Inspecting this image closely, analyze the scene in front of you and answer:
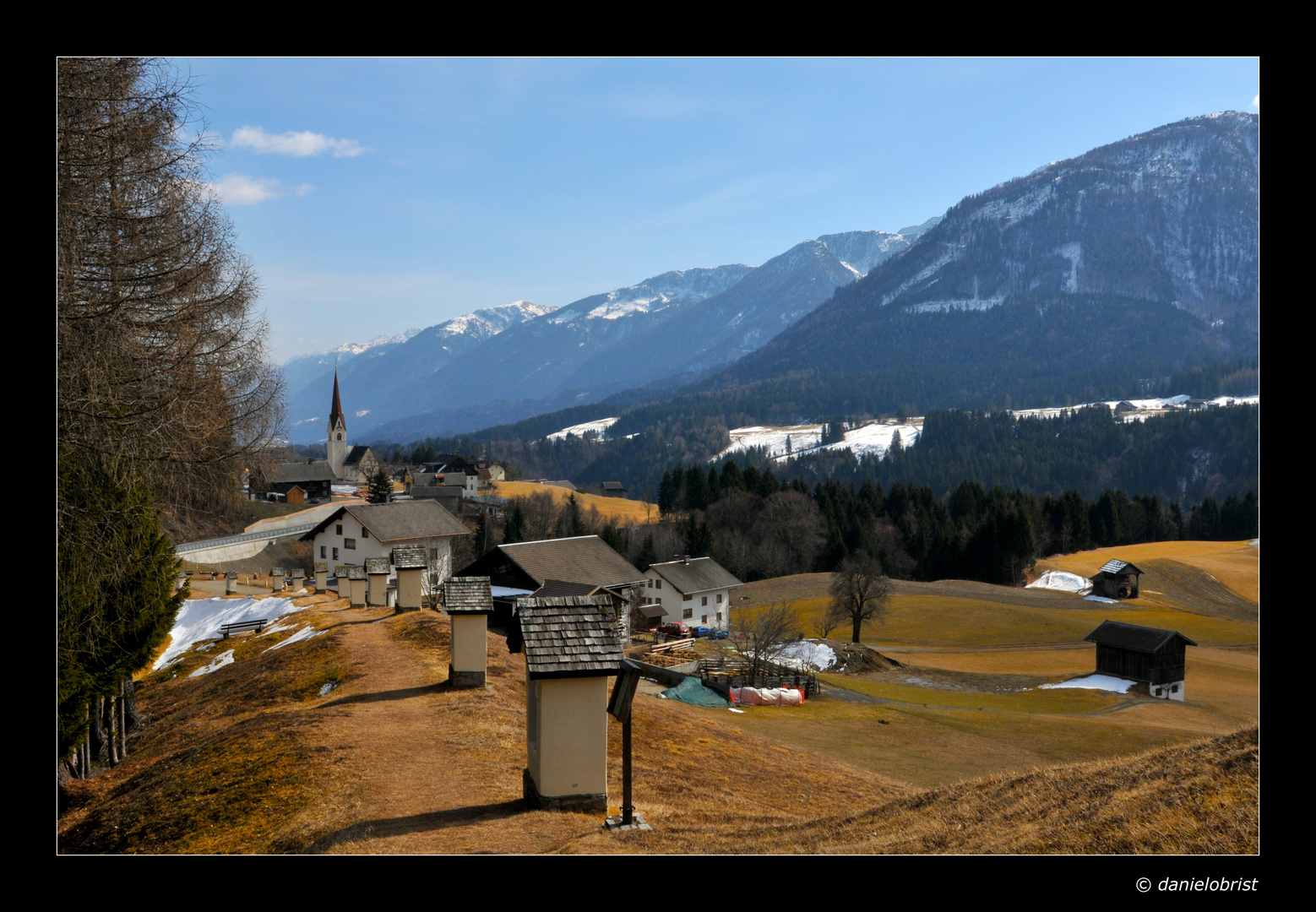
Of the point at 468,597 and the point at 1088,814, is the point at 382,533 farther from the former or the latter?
the point at 1088,814

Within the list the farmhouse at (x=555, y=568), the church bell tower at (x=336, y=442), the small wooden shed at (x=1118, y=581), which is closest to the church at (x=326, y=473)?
the church bell tower at (x=336, y=442)

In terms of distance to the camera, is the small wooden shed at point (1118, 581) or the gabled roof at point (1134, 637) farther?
the small wooden shed at point (1118, 581)

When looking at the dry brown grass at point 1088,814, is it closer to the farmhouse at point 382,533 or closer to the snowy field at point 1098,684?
the snowy field at point 1098,684

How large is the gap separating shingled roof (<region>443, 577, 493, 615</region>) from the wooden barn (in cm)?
3945

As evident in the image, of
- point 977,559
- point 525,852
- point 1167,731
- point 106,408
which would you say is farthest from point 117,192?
point 977,559

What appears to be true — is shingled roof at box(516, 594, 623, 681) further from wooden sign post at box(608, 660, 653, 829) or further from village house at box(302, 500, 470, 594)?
village house at box(302, 500, 470, 594)

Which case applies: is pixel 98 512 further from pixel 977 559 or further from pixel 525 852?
pixel 977 559

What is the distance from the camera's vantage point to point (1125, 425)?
19162 cm

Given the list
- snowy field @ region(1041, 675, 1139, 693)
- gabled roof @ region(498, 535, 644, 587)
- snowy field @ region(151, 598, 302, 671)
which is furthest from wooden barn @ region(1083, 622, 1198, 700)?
snowy field @ region(151, 598, 302, 671)

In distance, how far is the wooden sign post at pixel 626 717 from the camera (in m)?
8.97

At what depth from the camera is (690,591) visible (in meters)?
58.1

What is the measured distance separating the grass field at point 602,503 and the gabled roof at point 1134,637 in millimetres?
71974

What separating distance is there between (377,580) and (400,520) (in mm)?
22577
